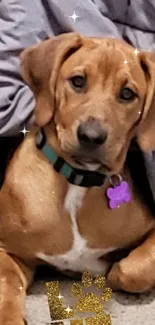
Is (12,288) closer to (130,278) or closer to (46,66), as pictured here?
(130,278)

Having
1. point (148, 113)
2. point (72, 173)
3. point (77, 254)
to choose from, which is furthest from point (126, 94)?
point (77, 254)

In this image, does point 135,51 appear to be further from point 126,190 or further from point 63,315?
point 63,315

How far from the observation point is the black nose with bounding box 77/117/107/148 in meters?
1.07

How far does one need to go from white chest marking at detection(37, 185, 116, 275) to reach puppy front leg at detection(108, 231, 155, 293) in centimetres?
4

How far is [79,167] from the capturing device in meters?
1.17

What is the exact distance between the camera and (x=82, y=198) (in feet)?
3.96

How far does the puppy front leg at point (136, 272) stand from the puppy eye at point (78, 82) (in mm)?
301

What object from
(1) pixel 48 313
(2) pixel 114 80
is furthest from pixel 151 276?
(2) pixel 114 80

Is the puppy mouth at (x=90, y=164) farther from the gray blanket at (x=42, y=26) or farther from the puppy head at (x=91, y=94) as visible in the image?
the gray blanket at (x=42, y=26)

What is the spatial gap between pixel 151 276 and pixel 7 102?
0.39 metres

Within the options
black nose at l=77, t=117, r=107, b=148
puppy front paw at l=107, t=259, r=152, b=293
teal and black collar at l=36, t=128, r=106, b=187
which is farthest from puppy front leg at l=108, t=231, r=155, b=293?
black nose at l=77, t=117, r=107, b=148

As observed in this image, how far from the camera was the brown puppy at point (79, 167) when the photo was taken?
3.66 ft

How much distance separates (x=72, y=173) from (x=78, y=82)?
0.50 ft
